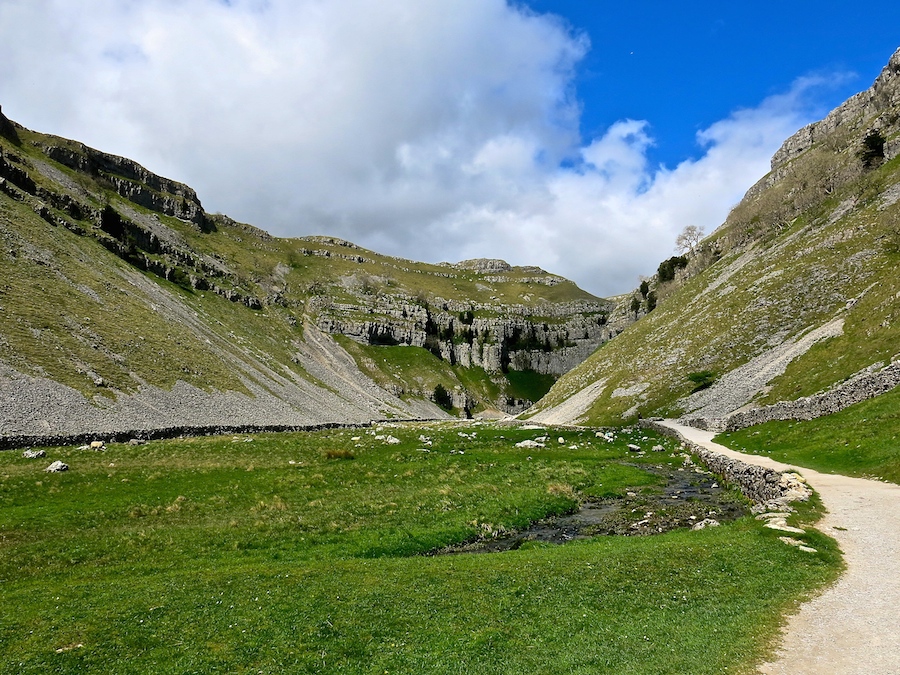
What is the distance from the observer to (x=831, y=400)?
45875 mm

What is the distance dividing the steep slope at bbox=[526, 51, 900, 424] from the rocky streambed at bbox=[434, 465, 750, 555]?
22.5 m

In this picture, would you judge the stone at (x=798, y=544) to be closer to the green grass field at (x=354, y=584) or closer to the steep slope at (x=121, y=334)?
the green grass field at (x=354, y=584)

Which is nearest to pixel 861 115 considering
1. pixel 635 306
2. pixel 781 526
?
pixel 635 306

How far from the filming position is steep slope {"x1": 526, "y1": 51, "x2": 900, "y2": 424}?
192ft

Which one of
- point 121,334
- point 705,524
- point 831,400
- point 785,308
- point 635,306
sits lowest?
point 705,524

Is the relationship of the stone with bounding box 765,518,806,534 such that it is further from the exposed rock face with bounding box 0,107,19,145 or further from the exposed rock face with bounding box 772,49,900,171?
the exposed rock face with bounding box 0,107,19,145

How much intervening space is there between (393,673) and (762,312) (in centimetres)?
Result: 9347

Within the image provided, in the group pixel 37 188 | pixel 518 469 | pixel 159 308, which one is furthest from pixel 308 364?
pixel 518 469

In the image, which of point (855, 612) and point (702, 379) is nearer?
point (855, 612)

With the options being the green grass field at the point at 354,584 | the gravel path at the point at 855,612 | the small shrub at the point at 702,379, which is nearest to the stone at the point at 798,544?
the green grass field at the point at 354,584

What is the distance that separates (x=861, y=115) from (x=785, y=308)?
103 metres

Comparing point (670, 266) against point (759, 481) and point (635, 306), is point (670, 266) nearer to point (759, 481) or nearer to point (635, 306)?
point (635, 306)

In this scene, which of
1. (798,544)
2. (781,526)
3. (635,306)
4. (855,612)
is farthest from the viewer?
(635,306)

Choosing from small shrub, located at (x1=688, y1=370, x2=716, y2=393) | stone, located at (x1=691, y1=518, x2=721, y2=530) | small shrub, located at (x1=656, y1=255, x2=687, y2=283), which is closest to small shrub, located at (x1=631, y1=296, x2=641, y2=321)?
small shrub, located at (x1=656, y1=255, x2=687, y2=283)
